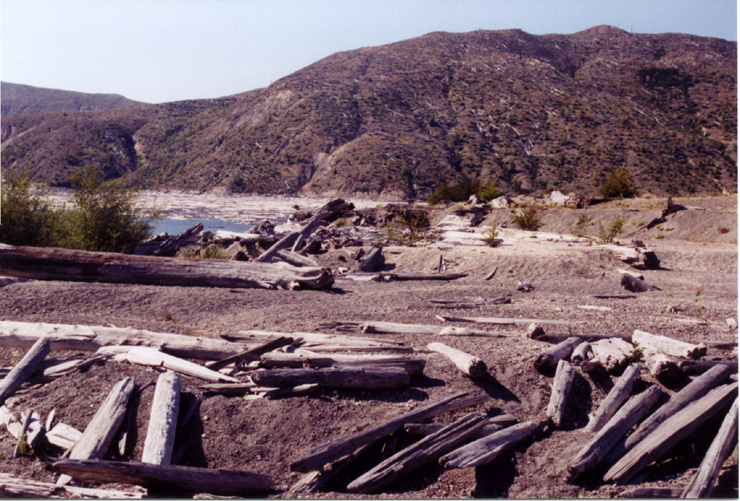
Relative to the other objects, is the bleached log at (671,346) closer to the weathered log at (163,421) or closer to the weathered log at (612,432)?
the weathered log at (612,432)

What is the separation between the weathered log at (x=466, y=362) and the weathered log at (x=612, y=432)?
3.73 ft

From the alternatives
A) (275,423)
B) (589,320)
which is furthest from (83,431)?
(589,320)

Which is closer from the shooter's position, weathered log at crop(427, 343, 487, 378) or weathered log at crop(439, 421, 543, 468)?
weathered log at crop(439, 421, 543, 468)

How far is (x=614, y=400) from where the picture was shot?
4.36 meters

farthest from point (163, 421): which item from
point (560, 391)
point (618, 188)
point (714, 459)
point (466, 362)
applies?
point (618, 188)

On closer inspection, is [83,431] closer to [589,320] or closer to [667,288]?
[589,320]

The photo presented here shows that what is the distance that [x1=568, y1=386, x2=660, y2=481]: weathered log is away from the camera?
358 centimetres

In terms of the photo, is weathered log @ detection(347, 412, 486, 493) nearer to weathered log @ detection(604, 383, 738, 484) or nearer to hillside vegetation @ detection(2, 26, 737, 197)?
weathered log @ detection(604, 383, 738, 484)

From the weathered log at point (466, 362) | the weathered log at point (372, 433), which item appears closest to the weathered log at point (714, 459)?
the weathered log at point (372, 433)

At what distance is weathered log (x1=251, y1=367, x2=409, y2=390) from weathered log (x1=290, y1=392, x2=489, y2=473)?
18.4 inches

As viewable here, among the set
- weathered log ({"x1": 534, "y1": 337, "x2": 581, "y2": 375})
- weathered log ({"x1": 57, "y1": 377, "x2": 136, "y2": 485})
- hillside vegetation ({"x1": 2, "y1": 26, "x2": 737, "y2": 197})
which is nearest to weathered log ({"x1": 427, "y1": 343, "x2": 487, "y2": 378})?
weathered log ({"x1": 534, "y1": 337, "x2": 581, "y2": 375})

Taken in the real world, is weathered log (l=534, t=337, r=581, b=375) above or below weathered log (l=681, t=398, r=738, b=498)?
above

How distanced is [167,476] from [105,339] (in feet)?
8.65

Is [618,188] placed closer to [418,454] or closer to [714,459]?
[714,459]
